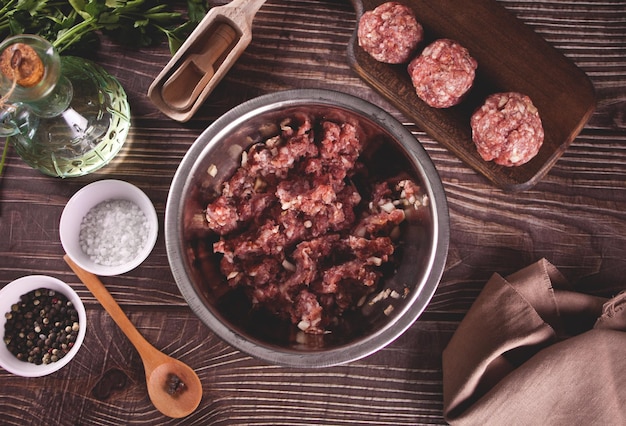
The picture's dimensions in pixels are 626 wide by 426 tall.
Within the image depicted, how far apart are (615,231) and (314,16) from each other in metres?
1.53

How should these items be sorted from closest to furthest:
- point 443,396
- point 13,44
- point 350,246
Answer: point 13,44 < point 350,246 < point 443,396

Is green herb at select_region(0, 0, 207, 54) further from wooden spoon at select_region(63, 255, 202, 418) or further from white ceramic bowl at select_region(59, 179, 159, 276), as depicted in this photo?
wooden spoon at select_region(63, 255, 202, 418)

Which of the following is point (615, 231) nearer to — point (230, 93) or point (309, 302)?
point (309, 302)

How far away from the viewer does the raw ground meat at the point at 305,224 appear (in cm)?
222

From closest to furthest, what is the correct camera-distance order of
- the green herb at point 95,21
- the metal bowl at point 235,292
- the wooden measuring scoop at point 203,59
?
the metal bowl at point 235,292
the wooden measuring scoop at point 203,59
the green herb at point 95,21

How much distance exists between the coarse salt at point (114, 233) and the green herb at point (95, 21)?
2.20ft

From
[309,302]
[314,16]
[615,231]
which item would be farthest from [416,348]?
[314,16]

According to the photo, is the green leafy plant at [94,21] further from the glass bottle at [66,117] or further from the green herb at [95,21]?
the glass bottle at [66,117]

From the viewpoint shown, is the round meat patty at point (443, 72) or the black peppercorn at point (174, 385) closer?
the round meat patty at point (443, 72)

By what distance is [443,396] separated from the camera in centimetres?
244

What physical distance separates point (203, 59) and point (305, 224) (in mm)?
746

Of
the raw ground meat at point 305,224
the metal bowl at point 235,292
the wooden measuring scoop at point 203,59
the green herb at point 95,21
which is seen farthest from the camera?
the green herb at point 95,21

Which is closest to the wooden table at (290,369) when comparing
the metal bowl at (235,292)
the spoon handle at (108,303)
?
the spoon handle at (108,303)

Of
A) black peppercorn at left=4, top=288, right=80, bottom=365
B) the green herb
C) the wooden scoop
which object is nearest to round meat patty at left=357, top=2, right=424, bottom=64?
the wooden scoop
